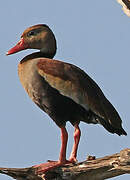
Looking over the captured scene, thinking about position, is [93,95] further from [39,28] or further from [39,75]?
[39,28]

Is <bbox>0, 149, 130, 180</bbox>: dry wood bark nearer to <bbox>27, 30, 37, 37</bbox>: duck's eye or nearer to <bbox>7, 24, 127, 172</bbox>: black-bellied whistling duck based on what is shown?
<bbox>7, 24, 127, 172</bbox>: black-bellied whistling duck

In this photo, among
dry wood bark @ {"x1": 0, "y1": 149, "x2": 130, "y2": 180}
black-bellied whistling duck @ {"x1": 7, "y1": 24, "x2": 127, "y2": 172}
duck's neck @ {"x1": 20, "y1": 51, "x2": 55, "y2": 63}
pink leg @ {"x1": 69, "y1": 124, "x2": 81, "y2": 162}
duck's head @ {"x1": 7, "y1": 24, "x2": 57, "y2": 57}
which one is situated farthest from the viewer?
duck's head @ {"x1": 7, "y1": 24, "x2": 57, "y2": 57}

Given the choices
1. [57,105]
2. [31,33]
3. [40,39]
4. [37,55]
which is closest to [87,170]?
[57,105]

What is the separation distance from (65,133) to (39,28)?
5.73 ft

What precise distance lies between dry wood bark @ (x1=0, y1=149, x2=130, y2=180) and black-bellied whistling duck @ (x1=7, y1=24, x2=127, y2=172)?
6.4 inches

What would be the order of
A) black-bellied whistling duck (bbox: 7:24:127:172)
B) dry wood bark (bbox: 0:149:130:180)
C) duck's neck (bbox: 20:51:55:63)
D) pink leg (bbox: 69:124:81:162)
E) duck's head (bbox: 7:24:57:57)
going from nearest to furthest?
dry wood bark (bbox: 0:149:130:180) → black-bellied whistling duck (bbox: 7:24:127:172) → pink leg (bbox: 69:124:81:162) → duck's neck (bbox: 20:51:55:63) → duck's head (bbox: 7:24:57:57)

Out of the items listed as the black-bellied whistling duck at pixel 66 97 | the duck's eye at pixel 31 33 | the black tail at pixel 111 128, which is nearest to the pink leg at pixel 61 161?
the black-bellied whistling duck at pixel 66 97

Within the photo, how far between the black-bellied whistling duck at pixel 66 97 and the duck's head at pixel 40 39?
1.59ft

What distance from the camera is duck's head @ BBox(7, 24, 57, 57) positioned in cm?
1030

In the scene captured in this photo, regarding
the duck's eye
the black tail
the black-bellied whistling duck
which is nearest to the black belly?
the black-bellied whistling duck

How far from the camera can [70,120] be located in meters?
9.76

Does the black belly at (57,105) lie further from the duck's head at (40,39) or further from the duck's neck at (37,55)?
the duck's head at (40,39)

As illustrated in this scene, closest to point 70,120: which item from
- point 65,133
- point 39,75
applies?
point 65,133

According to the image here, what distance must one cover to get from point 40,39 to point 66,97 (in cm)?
121
